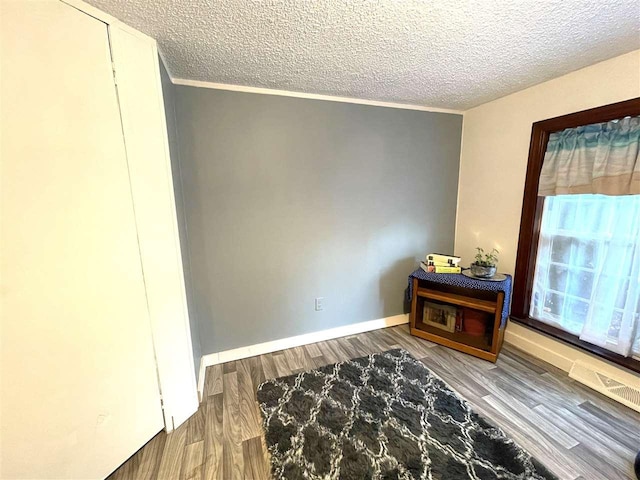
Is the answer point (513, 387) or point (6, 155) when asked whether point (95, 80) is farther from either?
point (513, 387)

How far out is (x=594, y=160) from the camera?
5.78ft

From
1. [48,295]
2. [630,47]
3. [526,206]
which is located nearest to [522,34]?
[630,47]

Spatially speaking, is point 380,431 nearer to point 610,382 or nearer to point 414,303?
point 414,303

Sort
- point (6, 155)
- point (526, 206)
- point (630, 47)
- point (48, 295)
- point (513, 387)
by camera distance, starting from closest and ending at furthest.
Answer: point (6, 155) < point (48, 295) < point (630, 47) < point (513, 387) < point (526, 206)

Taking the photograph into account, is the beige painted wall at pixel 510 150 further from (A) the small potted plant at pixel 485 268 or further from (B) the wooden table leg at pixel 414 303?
(B) the wooden table leg at pixel 414 303

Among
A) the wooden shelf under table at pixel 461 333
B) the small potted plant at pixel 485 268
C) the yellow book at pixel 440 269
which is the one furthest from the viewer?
the yellow book at pixel 440 269

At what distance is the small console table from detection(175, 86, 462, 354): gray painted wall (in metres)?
0.30

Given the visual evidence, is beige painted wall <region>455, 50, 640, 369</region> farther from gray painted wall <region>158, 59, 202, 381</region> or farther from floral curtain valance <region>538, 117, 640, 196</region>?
gray painted wall <region>158, 59, 202, 381</region>

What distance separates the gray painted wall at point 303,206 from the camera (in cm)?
197

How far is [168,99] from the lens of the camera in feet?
5.26

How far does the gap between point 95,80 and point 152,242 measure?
2.47ft

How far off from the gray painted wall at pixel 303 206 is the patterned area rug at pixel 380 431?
0.67m

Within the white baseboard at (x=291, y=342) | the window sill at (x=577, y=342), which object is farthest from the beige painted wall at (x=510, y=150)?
the white baseboard at (x=291, y=342)

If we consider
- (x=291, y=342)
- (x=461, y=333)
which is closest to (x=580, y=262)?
(x=461, y=333)
